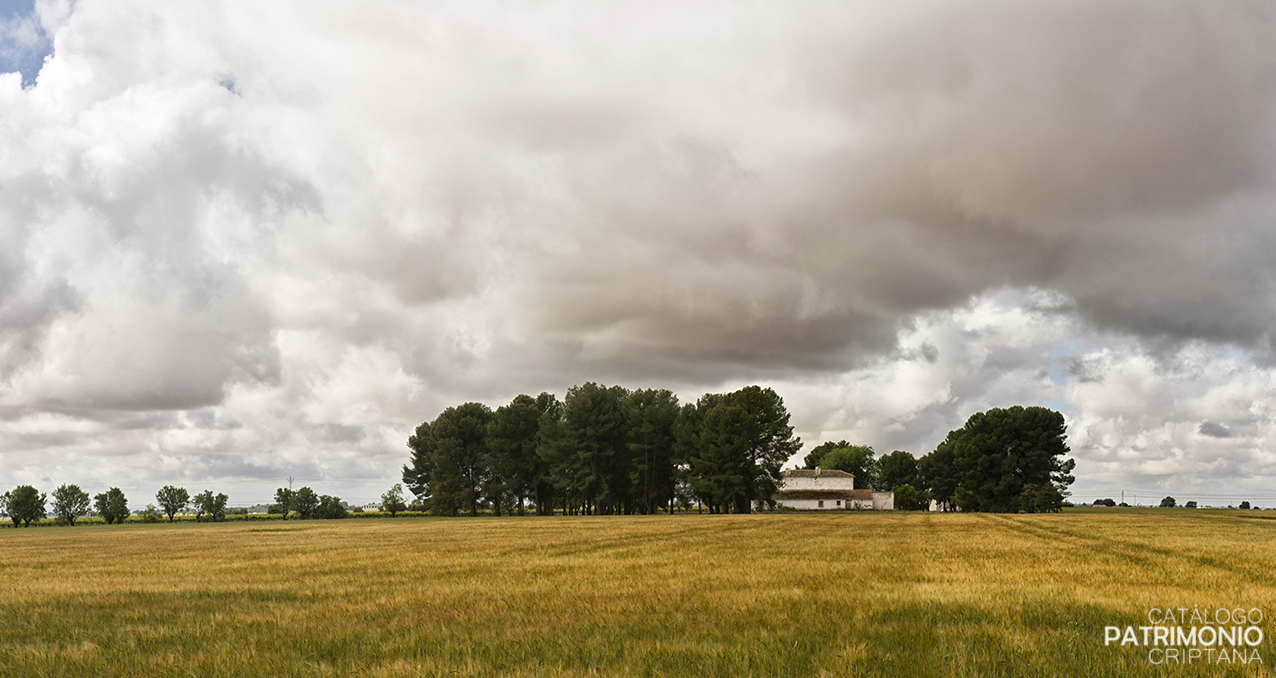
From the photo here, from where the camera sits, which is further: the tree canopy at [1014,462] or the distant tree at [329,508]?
the distant tree at [329,508]

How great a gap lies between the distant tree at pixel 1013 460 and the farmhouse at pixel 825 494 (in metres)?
33.6

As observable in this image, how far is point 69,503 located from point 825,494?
548ft

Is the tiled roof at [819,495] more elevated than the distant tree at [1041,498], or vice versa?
the distant tree at [1041,498]

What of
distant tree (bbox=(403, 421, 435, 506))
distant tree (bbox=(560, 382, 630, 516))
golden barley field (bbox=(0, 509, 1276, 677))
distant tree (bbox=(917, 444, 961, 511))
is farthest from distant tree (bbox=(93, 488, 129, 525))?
distant tree (bbox=(917, 444, 961, 511))

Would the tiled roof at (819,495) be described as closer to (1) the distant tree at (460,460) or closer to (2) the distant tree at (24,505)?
(1) the distant tree at (460,460)

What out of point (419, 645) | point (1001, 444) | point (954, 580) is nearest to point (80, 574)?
point (419, 645)

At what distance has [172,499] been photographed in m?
164

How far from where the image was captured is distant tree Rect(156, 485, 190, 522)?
16338cm

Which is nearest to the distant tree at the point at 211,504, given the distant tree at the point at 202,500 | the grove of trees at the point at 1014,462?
the distant tree at the point at 202,500

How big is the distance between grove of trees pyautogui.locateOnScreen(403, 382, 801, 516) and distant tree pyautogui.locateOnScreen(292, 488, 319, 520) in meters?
39.8

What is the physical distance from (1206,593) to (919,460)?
19522 cm

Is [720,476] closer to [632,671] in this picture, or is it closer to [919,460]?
[632,671]

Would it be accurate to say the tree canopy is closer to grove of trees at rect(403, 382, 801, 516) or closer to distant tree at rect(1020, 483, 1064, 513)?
distant tree at rect(1020, 483, 1064, 513)

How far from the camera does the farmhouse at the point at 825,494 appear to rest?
148 metres
